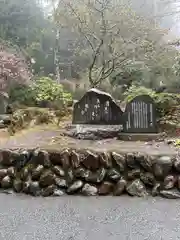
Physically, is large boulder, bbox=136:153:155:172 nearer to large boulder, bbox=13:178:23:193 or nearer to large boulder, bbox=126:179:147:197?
large boulder, bbox=126:179:147:197

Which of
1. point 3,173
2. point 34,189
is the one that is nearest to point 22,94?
point 3,173

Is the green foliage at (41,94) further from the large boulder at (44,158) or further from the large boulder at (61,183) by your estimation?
the large boulder at (61,183)

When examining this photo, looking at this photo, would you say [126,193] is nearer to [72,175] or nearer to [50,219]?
[72,175]

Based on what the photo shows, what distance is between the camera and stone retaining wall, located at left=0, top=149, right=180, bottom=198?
12.8 feet

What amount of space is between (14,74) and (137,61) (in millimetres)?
4304

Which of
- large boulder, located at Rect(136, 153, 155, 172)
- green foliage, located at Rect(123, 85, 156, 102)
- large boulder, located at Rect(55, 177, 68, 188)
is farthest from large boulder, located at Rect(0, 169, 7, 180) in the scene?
green foliage, located at Rect(123, 85, 156, 102)

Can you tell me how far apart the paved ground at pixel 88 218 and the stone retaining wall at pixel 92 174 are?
18 cm

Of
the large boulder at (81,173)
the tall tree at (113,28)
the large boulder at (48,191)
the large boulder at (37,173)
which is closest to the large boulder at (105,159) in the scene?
the large boulder at (81,173)

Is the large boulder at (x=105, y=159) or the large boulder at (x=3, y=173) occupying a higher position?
the large boulder at (x=105, y=159)

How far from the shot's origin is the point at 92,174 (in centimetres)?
408

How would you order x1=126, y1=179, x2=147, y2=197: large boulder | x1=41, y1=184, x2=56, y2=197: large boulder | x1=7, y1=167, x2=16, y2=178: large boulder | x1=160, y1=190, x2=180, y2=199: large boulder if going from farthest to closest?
x1=7, y1=167, x2=16, y2=178: large boulder < x1=41, y1=184, x2=56, y2=197: large boulder < x1=126, y1=179, x2=147, y2=197: large boulder < x1=160, y1=190, x2=180, y2=199: large boulder

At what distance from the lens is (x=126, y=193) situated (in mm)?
3902

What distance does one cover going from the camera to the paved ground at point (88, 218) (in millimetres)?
2762

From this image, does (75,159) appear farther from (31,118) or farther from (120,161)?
(31,118)
